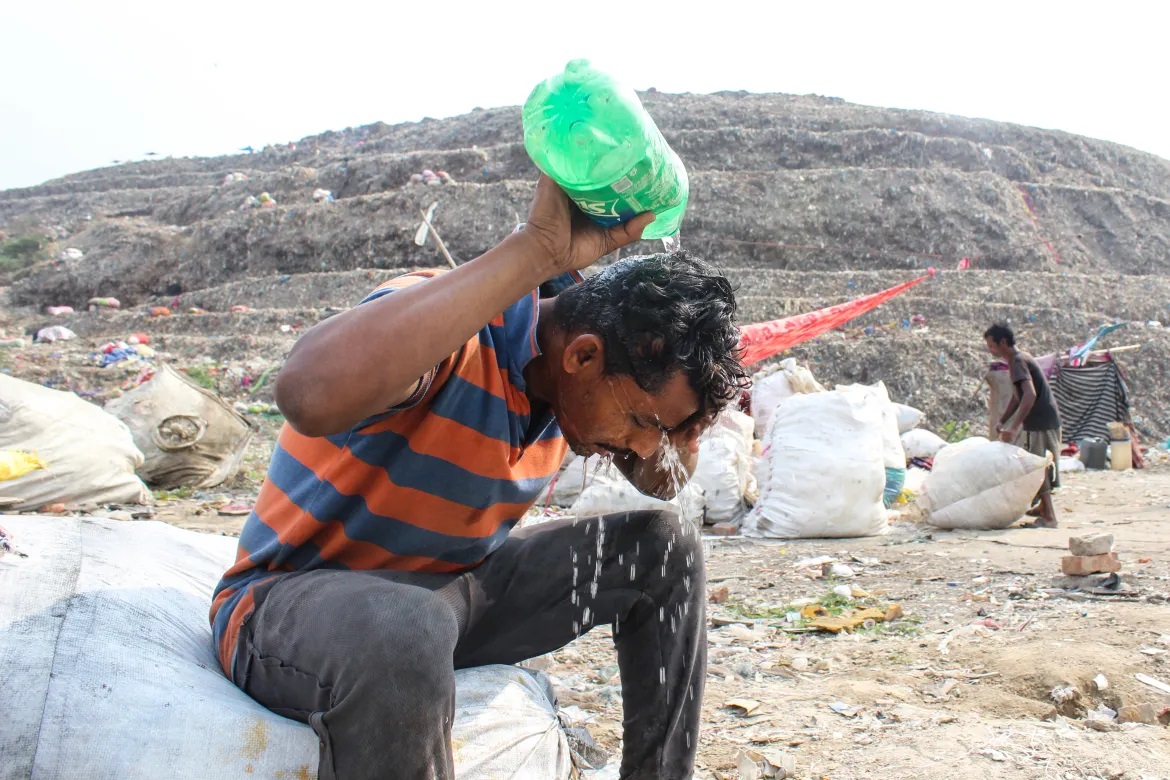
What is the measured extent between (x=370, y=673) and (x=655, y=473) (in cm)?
81

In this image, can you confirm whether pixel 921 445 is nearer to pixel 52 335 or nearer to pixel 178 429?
pixel 178 429

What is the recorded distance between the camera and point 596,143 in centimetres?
134

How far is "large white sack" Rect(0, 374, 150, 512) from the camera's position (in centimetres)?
396

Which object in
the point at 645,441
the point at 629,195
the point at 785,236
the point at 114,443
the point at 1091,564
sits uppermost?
the point at 785,236

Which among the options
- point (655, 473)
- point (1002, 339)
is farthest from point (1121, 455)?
point (655, 473)

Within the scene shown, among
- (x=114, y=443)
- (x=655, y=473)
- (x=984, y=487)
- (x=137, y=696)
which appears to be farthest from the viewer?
(x=984, y=487)

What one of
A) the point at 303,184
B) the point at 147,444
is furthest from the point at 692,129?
the point at 147,444

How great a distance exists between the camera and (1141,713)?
206 cm

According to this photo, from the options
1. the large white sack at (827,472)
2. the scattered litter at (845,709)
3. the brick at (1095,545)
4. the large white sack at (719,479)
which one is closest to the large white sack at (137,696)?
the scattered litter at (845,709)

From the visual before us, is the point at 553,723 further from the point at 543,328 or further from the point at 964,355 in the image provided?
the point at 964,355

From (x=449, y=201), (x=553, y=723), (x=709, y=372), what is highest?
(x=449, y=201)

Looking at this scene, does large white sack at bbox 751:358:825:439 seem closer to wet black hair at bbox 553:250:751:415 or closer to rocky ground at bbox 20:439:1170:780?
rocky ground at bbox 20:439:1170:780

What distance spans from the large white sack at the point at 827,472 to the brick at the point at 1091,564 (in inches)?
49.7

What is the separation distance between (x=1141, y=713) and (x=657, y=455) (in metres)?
1.35
